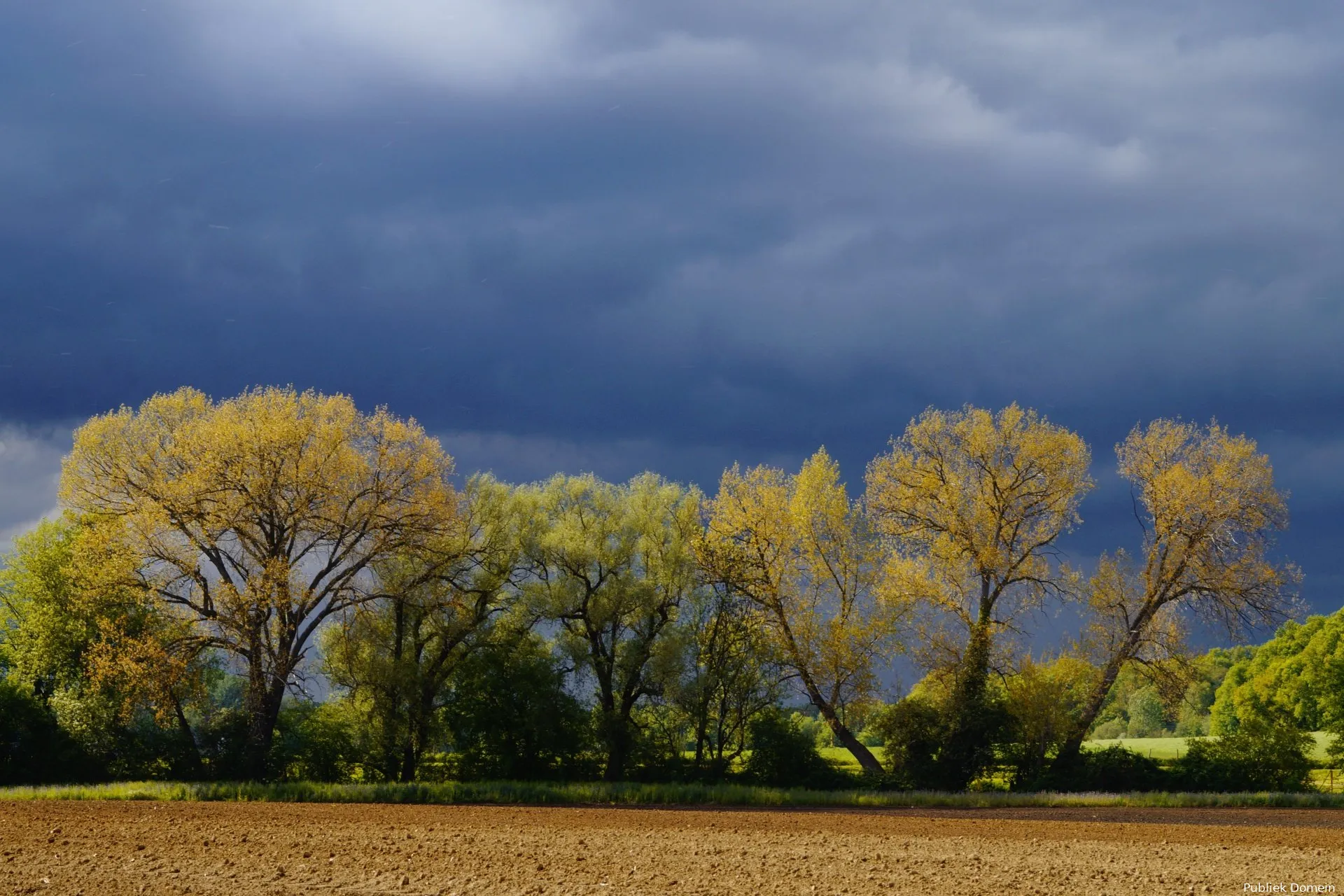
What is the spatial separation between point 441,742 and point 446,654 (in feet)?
11.9

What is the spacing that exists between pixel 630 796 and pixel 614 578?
11.2m

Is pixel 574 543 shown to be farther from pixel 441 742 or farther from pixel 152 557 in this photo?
pixel 152 557

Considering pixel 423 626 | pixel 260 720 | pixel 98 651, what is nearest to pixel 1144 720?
pixel 423 626

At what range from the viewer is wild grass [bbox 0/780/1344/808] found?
34.7m

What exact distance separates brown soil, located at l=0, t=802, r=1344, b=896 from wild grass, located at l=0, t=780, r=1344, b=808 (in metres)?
4.73

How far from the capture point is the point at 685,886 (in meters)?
17.0

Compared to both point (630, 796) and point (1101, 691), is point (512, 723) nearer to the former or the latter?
point (630, 796)

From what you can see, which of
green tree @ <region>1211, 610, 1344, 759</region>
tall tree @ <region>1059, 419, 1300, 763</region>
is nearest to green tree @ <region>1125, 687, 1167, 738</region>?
green tree @ <region>1211, 610, 1344, 759</region>

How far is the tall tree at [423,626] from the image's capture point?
42312mm

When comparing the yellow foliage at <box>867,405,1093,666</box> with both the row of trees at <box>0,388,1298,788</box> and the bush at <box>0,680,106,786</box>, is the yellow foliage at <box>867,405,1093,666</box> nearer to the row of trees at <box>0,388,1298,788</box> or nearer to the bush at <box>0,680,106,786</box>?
the row of trees at <box>0,388,1298,788</box>

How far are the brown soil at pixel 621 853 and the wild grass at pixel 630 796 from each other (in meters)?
4.73

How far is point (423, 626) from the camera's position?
47.0 meters

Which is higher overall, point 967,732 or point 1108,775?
point 967,732

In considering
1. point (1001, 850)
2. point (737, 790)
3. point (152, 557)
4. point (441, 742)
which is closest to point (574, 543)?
point (441, 742)
